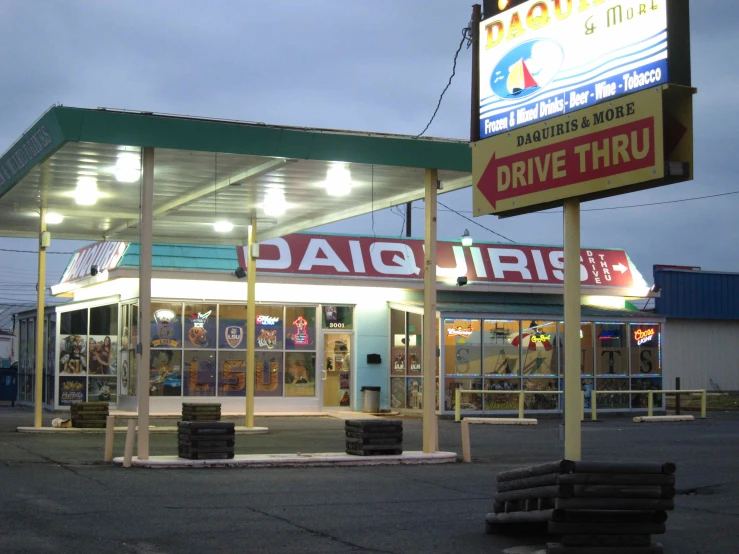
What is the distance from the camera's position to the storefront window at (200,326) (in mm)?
28600

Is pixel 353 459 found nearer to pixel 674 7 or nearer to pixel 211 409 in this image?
pixel 211 409

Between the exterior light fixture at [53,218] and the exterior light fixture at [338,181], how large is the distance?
665cm

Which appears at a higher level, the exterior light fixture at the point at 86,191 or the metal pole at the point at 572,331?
the exterior light fixture at the point at 86,191

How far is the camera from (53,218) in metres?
22.5

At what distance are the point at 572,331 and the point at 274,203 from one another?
38.7ft

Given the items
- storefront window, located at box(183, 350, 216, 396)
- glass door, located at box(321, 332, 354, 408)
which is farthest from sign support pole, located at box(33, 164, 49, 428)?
glass door, located at box(321, 332, 354, 408)

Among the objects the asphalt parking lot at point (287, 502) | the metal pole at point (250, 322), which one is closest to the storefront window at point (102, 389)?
the metal pole at point (250, 322)

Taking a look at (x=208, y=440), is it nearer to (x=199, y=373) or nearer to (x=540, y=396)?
(x=199, y=373)

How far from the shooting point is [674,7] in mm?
8539

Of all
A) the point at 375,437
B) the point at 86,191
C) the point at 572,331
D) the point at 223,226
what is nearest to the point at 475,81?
the point at 572,331

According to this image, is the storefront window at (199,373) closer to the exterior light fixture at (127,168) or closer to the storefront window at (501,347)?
the storefront window at (501,347)

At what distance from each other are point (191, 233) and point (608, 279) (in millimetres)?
15274

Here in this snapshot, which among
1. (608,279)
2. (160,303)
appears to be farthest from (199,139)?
(608,279)

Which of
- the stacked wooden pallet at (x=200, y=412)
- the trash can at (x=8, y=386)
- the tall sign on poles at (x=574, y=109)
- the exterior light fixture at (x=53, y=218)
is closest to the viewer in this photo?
the tall sign on poles at (x=574, y=109)
